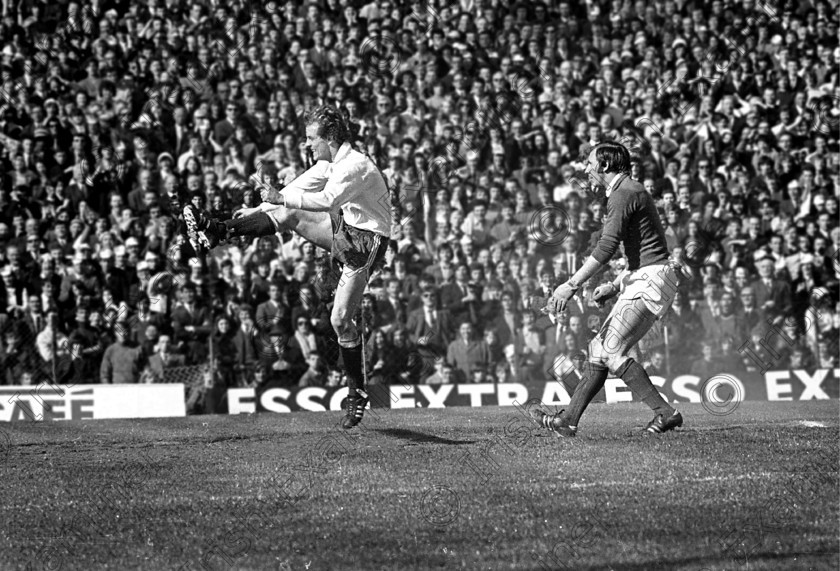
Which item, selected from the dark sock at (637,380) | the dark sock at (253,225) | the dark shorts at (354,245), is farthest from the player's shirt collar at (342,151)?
the dark sock at (637,380)

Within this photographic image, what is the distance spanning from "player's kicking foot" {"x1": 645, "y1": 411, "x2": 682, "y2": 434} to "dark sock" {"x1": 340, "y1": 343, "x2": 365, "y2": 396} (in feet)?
7.15

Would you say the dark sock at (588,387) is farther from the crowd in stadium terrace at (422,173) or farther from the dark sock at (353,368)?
the crowd in stadium terrace at (422,173)

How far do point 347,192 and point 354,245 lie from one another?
459 mm

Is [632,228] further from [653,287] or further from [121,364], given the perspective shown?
[121,364]

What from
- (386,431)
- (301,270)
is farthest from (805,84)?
(386,431)

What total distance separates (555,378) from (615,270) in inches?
56.5

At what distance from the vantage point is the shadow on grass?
7.87m

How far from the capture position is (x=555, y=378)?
39.1 feet

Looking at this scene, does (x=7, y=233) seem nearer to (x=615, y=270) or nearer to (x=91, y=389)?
(x=91, y=389)

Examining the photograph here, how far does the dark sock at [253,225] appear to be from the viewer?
314 inches

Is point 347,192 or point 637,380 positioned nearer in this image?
point 637,380

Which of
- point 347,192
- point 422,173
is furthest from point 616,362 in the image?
point 422,173

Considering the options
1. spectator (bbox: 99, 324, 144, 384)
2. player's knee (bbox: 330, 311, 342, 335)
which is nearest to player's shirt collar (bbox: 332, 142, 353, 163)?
player's knee (bbox: 330, 311, 342, 335)

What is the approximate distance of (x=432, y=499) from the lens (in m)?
5.98
